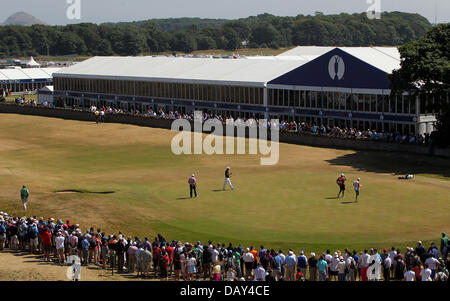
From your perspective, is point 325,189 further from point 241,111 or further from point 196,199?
point 241,111

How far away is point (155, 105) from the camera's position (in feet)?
324

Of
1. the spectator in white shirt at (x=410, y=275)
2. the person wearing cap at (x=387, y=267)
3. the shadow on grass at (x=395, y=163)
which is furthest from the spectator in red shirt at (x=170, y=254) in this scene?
the shadow on grass at (x=395, y=163)

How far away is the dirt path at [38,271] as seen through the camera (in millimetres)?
29688

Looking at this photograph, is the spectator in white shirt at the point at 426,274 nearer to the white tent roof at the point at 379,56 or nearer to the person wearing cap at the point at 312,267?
the person wearing cap at the point at 312,267

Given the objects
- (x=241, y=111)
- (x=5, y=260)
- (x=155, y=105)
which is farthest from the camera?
(x=155, y=105)

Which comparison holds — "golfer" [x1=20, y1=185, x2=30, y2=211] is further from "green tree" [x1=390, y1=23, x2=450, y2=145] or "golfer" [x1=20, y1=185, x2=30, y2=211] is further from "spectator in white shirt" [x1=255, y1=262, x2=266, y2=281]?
"green tree" [x1=390, y1=23, x2=450, y2=145]

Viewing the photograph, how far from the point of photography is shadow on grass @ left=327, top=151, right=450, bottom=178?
58.7 m

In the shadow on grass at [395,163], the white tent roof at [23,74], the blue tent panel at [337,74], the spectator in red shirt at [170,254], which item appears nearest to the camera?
the spectator in red shirt at [170,254]

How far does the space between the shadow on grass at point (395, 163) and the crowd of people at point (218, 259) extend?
2712 centimetres

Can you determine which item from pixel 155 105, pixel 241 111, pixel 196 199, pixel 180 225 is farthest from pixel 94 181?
pixel 155 105

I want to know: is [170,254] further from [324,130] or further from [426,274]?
[324,130]

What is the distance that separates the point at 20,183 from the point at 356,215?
24153 mm

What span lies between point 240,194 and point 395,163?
18.1 meters
